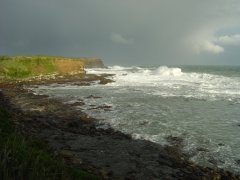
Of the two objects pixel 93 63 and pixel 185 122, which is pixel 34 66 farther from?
pixel 93 63

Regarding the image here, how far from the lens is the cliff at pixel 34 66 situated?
40938 mm

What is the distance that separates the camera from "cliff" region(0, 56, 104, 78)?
40938 millimetres

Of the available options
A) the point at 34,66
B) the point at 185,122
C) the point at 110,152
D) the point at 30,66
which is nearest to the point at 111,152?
the point at 110,152

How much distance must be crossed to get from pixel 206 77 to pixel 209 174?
1725 inches

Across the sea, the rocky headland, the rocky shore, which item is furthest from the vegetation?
the rocky shore

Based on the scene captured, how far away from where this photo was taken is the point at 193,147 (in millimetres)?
11820

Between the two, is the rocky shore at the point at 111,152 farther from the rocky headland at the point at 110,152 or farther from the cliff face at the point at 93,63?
the cliff face at the point at 93,63

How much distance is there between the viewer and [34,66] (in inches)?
1779

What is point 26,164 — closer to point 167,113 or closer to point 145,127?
point 145,127

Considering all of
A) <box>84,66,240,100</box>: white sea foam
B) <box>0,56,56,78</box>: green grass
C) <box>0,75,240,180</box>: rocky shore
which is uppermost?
<box>0,56,56,78</box>: green grass

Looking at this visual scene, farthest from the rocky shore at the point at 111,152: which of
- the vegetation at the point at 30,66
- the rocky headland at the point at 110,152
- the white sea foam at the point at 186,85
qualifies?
the vegetation at the point at 30,66

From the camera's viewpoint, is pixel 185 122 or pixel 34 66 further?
pixel 34 66

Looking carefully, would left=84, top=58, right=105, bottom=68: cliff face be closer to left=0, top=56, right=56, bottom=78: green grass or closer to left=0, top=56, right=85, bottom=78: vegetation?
left=0, top=56, right=85, bottom=78: vegetation

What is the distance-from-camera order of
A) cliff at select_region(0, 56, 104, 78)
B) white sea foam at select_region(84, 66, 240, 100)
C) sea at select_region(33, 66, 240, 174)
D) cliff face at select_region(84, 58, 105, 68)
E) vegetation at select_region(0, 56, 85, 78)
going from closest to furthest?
sea at select_region(33, 66, 240, 174) → white sea foam at select_region(84, 66, 240, 100) → vegetation at select_region(0, 56, 85, 78) → cliff at select_region(0, 56, 104, 78) → cliff face at select_region(84, 58, 105, 68)
